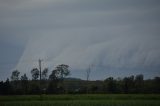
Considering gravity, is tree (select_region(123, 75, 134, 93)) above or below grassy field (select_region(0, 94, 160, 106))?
above

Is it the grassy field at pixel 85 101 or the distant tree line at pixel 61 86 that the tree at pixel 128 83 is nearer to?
the distant tree line at pixel 61 86

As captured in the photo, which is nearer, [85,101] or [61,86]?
[85,101]

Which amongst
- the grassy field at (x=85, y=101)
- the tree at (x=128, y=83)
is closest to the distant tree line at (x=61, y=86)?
the tree at (x=128, y=83)

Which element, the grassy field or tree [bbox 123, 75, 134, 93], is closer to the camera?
the grassy field

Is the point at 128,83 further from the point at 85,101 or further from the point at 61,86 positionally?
the point at 85,101

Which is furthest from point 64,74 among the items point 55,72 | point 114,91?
point 114,91

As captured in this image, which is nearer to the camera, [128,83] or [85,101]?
[85,101]

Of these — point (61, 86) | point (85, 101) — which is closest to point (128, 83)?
point (61, 86)

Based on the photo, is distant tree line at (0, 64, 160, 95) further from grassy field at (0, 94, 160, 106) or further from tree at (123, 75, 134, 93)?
grassy field at (0, 94, 160, 106)

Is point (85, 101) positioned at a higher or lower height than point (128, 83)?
lower

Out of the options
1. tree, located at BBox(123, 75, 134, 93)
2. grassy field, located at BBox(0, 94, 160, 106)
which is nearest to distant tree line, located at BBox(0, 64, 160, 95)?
tree, located at BBox(123, 75, 134, 93)

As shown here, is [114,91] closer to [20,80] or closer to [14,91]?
[14,91]

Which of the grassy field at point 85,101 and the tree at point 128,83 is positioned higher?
the tree at point 128,83

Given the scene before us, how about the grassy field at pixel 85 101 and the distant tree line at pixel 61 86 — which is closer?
the grassy field at pixel 85 101
